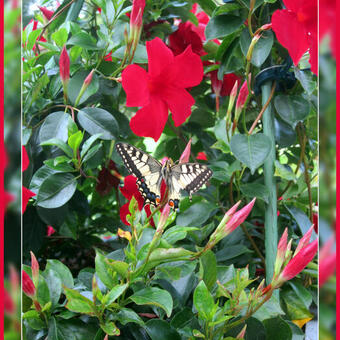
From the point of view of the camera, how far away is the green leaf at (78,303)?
396 mm

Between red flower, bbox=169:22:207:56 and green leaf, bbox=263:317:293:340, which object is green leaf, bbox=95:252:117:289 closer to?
green leaf, bbox=263:317:293:340

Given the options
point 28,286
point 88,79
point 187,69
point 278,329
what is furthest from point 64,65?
point 278,329

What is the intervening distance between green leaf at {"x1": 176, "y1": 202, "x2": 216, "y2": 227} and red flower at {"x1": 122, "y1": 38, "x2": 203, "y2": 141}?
105 mm

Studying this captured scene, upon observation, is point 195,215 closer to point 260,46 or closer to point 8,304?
point 260,46

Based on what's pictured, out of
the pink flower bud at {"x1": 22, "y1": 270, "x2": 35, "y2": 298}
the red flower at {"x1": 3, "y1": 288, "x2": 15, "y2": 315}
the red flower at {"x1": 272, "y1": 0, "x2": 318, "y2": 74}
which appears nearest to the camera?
the red flower at {"x1": 3, "y1": 288, "x2": 15, "y2": 315}

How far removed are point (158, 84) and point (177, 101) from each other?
0.03 m

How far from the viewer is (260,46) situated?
1.78 ft

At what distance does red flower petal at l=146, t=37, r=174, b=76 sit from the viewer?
0.49 metres

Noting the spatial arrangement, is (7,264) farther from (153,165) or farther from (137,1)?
(137,1)

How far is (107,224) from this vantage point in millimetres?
635

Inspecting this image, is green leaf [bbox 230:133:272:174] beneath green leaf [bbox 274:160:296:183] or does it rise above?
above

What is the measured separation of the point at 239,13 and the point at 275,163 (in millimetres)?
191

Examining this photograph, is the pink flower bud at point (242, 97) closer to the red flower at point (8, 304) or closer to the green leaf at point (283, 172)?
the green leaf at point (283, 172)

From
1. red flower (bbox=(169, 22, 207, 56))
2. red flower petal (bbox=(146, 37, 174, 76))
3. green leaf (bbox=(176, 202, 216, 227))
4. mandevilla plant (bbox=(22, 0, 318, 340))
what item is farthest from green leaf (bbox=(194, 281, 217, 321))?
red flower (bbox=(169, 22, 207, 56))
